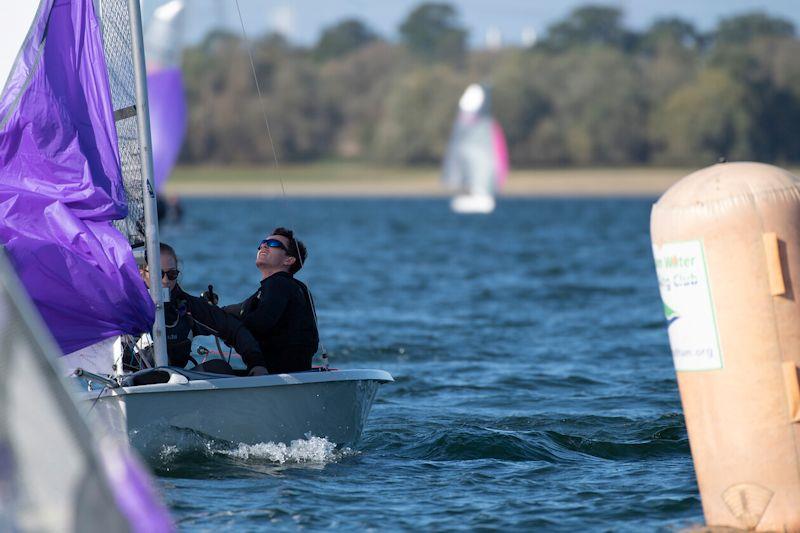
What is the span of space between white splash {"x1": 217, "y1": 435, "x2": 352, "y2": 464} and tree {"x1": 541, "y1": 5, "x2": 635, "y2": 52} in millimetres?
123402

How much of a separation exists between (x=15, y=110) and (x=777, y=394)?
409cm

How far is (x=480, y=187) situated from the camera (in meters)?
55.3

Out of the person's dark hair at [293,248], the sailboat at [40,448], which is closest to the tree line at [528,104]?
the person's dark hair at [293,248]

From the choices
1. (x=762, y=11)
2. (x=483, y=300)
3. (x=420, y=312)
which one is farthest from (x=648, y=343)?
(x=762, y=11)

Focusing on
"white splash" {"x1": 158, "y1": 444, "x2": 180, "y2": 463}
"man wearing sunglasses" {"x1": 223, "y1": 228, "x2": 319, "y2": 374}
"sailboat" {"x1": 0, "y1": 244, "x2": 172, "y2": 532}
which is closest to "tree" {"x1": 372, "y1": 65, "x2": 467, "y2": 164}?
"man wearing sunglasses" {"x1": 223, "y1": 228, "x2": 319, "y2": 374}

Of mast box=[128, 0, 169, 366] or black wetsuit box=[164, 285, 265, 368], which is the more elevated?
mast box=[128, 0, 169, 366]

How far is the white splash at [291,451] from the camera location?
→ 288 inches

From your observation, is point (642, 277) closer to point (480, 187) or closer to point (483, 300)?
point (483, 300)

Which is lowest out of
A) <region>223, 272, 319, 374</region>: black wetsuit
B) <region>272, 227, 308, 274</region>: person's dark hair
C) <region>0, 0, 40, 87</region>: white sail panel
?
<region>223, 272, 319, 374</region>: black wetsuit

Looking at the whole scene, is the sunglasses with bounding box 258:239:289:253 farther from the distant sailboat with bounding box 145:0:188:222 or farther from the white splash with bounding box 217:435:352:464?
the distant sailboat with bounding box 145:0:188:222

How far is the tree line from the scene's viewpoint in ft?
305

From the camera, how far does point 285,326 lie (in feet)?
25.0

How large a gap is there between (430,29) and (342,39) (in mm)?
9476

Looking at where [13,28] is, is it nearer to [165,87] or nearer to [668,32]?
[165,87]
